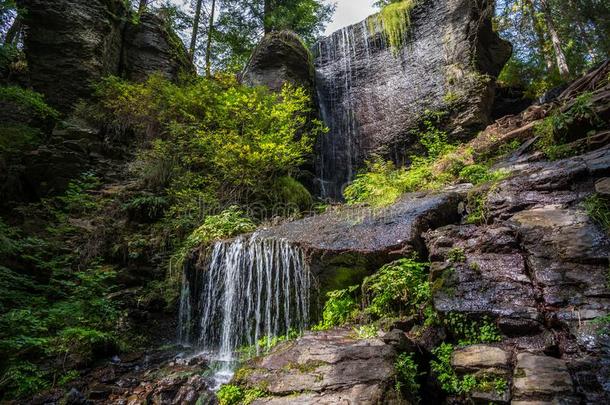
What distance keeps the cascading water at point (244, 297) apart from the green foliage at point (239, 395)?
160cm

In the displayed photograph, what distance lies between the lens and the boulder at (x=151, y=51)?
39.4 feet

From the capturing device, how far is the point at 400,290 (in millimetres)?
4430

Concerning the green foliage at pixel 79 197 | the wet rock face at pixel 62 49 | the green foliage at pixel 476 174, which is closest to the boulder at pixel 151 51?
the wet rock face at pixel 62 49

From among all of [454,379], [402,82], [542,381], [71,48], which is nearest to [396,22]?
[402,82]

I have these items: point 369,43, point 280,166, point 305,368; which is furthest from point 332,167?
point 305,368

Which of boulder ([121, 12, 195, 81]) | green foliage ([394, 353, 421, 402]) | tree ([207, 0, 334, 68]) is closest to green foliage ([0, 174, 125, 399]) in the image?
green foliage ([394, 353, 421, 402])

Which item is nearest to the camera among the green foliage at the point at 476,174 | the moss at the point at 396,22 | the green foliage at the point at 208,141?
the green foliage at the point at 476,174

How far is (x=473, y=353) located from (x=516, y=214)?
2.30 meters

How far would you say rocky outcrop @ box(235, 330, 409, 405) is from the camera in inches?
115

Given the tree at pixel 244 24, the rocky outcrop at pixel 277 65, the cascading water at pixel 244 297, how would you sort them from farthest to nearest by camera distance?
the tree at pixel 244 24
the rocky outcrop at pixel 277 65
the cascading water at pixel 244 297

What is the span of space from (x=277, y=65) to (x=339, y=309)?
33.3 ft

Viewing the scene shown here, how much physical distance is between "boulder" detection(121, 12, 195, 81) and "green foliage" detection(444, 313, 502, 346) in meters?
12.3

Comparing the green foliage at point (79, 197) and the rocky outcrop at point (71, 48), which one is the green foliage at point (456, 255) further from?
the rocky outcrop at point (71, 48)

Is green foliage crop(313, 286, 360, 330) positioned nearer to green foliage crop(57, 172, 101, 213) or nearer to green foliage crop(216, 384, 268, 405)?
green foliage crop(216, 384, 268, 405)
